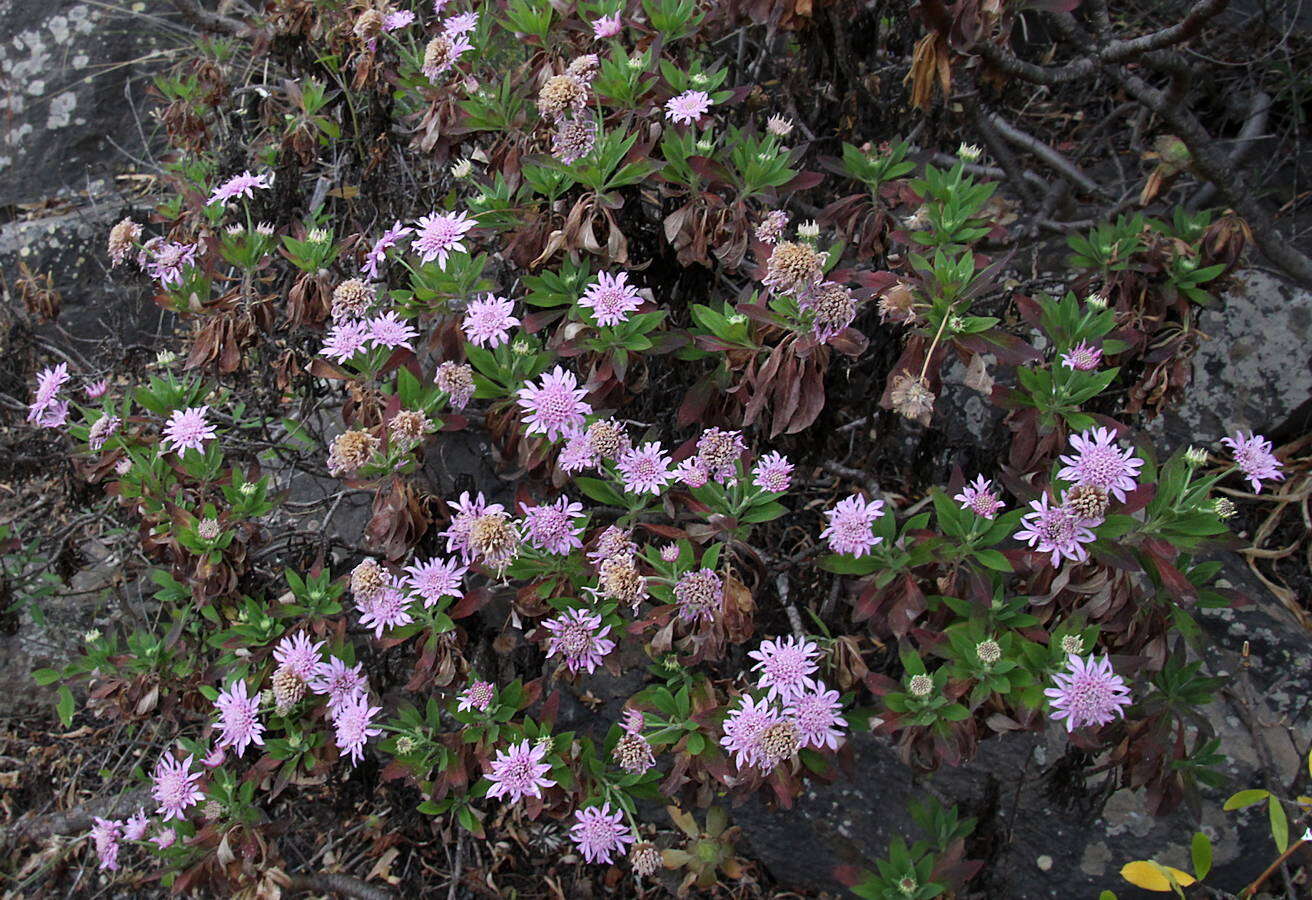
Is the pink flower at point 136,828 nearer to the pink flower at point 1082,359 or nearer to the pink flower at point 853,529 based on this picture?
the pink flower at point 853,529

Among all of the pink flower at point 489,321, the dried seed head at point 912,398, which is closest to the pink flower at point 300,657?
the pink flower at point 489,321

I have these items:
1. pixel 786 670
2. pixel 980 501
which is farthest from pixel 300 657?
pixel 980 501

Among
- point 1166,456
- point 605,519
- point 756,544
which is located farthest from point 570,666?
point 1166,456

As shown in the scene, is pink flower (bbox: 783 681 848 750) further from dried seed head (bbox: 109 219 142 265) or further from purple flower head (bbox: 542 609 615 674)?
dried seed head (bbox: 109 219 142 265)

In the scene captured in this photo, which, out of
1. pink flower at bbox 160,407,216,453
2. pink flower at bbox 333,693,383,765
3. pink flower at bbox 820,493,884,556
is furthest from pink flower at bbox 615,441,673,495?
pink flower at bbox 160,407,216,453

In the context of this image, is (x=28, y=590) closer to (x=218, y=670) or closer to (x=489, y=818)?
(x=218, y=670)

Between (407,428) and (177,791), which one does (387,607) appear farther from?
(177,791)
